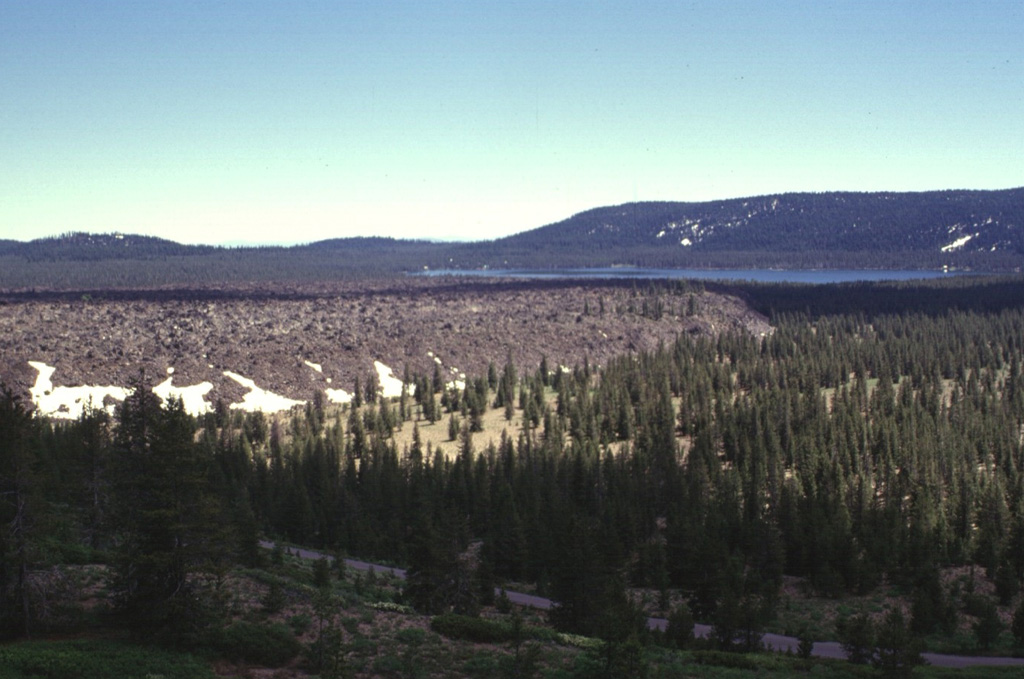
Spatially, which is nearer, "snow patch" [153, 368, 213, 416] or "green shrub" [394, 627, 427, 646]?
"green shrub" [394, 627, 427, 646]

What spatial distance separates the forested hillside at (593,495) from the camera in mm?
33844

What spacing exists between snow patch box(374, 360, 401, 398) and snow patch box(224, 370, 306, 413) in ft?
56.4

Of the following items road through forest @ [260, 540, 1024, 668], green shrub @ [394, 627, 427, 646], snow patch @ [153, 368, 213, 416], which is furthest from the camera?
snow patch @ [153, 368, 213, 416]

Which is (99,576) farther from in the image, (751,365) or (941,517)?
(751,365)

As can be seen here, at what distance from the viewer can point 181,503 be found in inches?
1312

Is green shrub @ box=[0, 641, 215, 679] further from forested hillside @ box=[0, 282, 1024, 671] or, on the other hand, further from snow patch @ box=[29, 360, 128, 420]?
snow patch @ box=[29, 360, 128, 420]

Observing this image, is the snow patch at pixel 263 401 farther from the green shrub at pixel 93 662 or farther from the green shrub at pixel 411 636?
the green shrub at pixel 93 662

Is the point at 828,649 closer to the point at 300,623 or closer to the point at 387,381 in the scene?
the point at 300,623

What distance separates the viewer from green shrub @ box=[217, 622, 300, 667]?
34.1m

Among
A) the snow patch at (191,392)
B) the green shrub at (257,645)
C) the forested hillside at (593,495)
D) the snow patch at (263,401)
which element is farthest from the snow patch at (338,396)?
the green shrub at (257,645)

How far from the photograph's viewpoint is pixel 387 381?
178 m

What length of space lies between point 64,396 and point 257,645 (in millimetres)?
133992

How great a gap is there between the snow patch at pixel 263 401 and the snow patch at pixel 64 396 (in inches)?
742

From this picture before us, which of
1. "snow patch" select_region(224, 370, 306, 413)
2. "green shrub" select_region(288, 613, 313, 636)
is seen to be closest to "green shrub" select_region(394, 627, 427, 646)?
"green shrub" select_region(288, 613, 313, 636)
